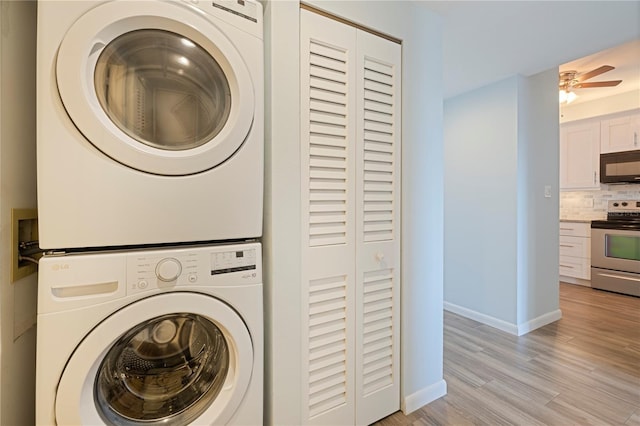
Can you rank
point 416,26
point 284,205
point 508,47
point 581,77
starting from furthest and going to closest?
point 581,77, point 508,47, point 416,26, point 284,205

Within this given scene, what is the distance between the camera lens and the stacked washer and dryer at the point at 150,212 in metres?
0.83

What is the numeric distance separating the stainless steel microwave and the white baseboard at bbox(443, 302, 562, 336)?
2.15 meters

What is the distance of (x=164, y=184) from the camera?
0.95 metres

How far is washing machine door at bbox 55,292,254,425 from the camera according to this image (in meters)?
0.85

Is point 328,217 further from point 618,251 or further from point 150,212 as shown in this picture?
point 618,251

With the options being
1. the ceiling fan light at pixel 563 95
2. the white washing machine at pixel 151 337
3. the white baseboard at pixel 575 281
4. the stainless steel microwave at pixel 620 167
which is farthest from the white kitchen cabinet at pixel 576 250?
the white washing machine at pixel 151 337

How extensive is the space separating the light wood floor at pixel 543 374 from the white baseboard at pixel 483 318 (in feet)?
0.20

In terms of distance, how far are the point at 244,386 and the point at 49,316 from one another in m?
0.62

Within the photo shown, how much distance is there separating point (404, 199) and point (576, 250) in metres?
4.05

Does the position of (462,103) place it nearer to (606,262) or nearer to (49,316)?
(606,262)

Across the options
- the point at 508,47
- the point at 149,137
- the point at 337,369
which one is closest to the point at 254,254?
the point at 149,137

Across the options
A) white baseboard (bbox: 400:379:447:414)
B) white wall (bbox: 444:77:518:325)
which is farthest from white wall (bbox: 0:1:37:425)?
white wall (bbox: 444:77:518:325)

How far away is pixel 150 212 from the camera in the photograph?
936mm

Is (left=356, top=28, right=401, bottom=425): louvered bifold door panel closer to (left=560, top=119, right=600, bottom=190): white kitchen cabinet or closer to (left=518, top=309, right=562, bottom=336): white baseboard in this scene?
(left=518, top=309, right=562, bottom=336): white baseboard
